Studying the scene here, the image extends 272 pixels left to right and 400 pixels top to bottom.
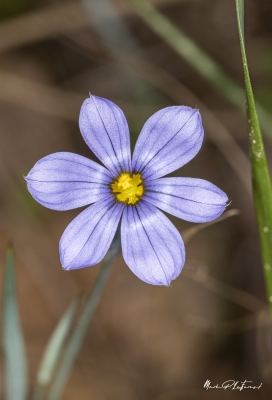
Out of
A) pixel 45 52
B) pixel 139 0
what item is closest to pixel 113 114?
pixel 139 0

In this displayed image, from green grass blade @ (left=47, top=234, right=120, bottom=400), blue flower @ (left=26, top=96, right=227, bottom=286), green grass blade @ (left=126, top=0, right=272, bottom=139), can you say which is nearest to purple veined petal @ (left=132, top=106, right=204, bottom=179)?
blue flower @ (left=26, top=96, right=227, bottom=286)

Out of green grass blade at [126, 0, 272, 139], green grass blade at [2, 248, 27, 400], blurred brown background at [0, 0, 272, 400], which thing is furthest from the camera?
blurred brown background at [0, 0, 272, 400]

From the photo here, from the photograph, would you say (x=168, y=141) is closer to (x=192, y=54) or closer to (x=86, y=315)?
(x=86, y=315)

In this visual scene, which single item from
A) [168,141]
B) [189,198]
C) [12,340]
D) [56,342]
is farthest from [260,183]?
[12,340]

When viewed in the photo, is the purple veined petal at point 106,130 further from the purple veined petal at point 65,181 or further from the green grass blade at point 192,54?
the green grass blade at point 192,54

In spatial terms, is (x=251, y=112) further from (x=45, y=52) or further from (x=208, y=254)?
(x=45, y=52)
